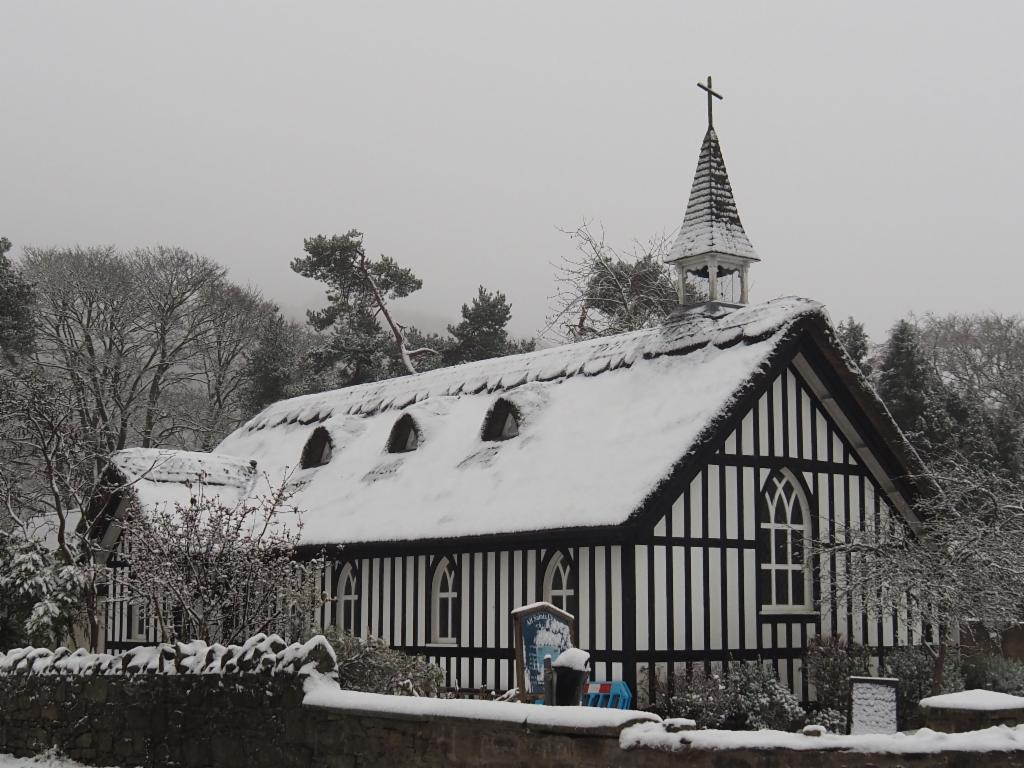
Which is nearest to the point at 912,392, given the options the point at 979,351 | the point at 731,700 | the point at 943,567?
the point at 979,351

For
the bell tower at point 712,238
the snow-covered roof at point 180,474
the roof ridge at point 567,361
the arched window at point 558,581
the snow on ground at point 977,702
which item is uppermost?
the bell tower at point 712,238

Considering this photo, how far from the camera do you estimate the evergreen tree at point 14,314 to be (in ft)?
125

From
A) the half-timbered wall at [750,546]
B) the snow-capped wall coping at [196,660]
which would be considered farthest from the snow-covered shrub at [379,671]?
the half-timbered wall at [750,546]

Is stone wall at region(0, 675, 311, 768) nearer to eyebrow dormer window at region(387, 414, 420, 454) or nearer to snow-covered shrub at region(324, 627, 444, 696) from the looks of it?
snow-covered shrub at region(324, 627, 444, 696)

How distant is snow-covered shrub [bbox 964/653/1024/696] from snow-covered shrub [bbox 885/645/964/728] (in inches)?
13.4

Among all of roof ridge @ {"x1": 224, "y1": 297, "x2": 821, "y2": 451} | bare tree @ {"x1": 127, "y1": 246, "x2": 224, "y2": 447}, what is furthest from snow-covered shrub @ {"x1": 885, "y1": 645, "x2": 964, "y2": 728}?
bare tree @ {"x1": 127, "y1": 246, "x2": 224, "y2": 447}

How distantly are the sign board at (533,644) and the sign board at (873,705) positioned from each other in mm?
3335

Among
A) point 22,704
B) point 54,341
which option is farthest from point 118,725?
point 54,341

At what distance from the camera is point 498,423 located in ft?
69.1

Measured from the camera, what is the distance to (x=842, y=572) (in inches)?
738

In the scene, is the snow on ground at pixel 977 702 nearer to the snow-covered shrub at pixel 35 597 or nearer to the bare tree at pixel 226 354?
the snow-covered shrub at pixel 35 597

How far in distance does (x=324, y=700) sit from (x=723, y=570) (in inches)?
272

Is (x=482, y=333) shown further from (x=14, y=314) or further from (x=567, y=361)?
(x=567, y=361)

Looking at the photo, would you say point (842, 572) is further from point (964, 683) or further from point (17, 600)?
point (17, 600)
